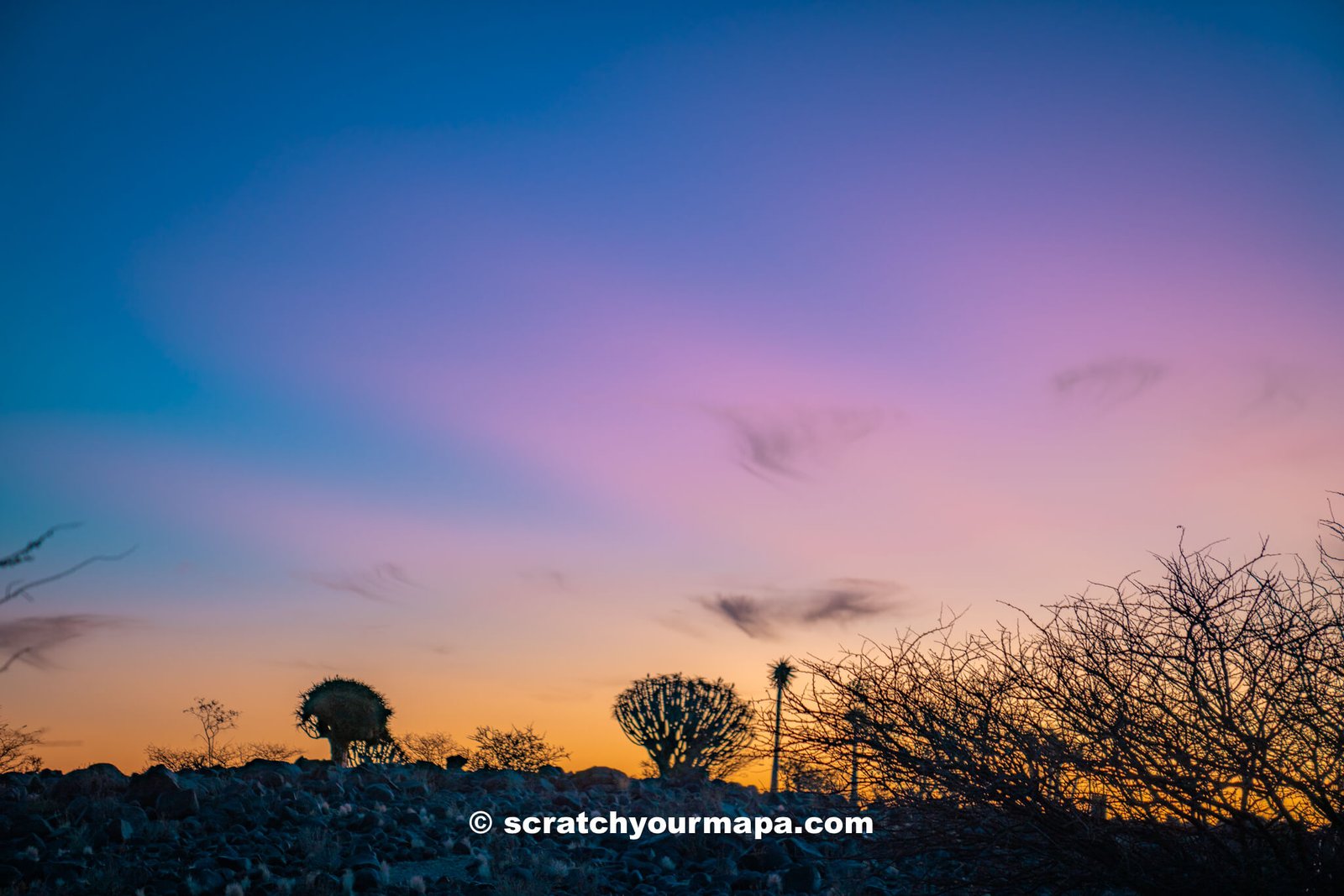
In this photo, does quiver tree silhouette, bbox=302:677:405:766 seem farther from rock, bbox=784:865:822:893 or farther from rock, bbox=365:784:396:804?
rock, bbox=784:865:822:893

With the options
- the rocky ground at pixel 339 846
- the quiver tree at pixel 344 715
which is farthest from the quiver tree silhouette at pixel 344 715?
the rocky ground at pixel 339 846

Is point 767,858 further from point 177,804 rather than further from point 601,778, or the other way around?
point 177,804

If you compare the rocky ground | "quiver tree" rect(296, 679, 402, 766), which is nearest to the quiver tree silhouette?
"quiver tree" rect(296, 679, 402, 766)

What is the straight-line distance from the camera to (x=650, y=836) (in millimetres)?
12531

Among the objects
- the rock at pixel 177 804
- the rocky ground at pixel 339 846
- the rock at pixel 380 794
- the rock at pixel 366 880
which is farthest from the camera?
the rock at pixel 380 794

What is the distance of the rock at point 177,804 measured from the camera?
11.6m

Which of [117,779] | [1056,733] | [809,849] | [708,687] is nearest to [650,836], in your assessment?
[809,849]

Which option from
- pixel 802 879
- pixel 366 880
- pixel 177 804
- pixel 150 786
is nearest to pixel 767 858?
pixel 802 879

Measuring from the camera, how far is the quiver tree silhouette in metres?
20.7

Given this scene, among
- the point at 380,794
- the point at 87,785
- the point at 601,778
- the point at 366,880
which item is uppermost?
the point at 601,778

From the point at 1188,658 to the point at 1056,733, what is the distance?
1.25 m

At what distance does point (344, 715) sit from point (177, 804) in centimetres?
913

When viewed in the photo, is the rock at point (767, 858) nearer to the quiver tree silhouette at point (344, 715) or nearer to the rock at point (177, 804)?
the rock at point (177, 804)

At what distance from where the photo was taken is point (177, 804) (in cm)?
1175
